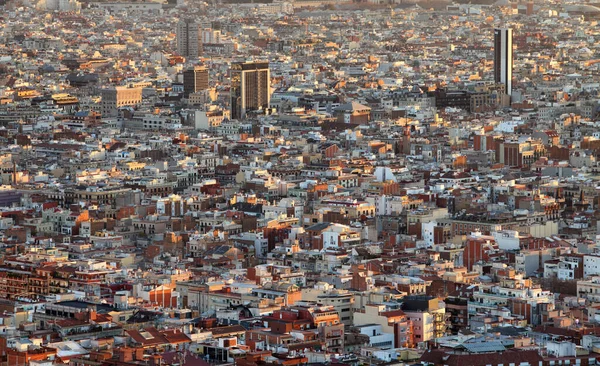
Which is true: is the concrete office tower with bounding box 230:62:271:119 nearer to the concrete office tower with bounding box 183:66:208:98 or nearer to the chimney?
the concrete office tower with bounding box 183:66:208:98

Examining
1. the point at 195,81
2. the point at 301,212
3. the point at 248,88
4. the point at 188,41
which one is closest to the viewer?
the point at 301,212

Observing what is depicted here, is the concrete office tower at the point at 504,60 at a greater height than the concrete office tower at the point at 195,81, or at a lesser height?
greater

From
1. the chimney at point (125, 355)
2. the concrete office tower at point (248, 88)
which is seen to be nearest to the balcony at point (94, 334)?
the chimney at point (125, 355)

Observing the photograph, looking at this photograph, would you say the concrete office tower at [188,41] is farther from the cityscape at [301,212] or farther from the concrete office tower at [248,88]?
the concrete office tower at [248,88]

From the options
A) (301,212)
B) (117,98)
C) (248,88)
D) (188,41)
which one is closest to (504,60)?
(248,88)

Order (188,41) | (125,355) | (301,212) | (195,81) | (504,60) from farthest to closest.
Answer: (188,41) → (195,81) → (504,60) → (301,212) → (125,355)

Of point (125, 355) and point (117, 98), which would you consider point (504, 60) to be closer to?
point (117, 98)
